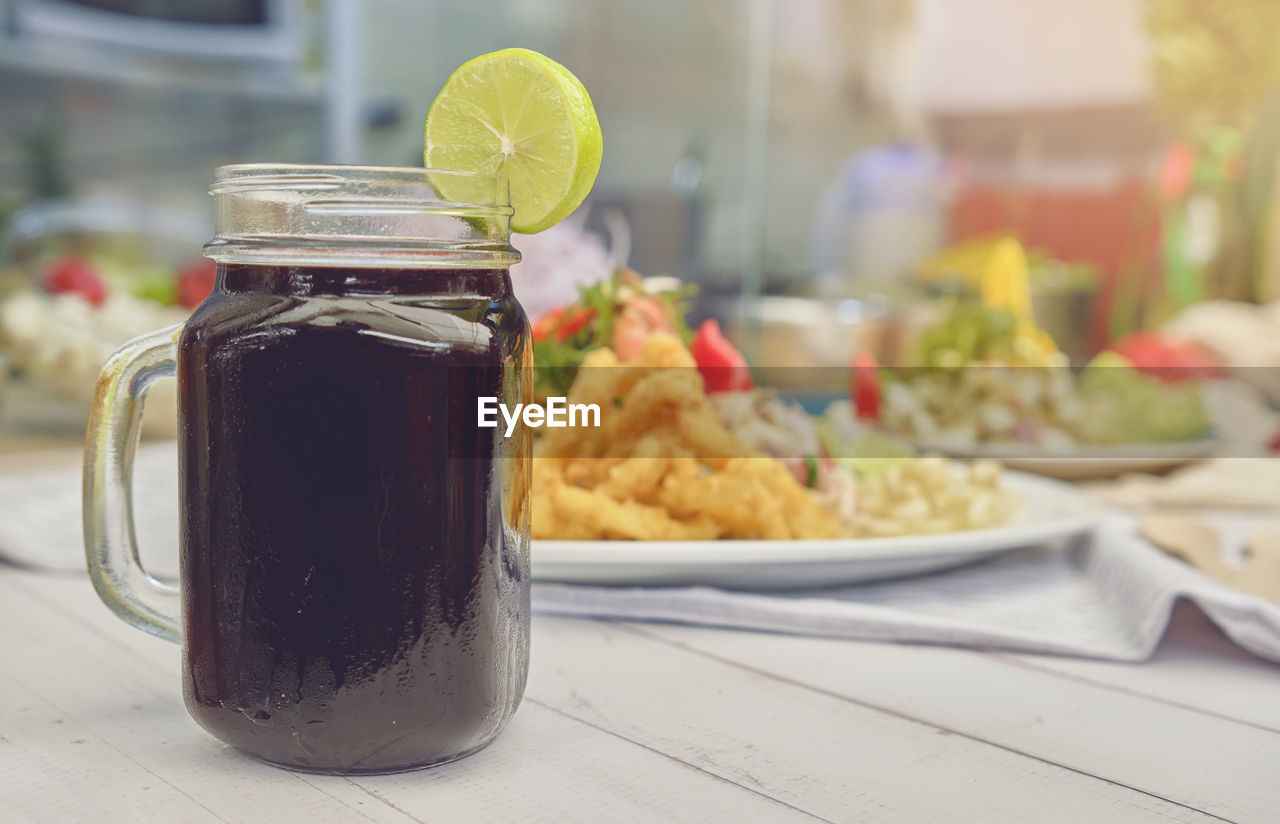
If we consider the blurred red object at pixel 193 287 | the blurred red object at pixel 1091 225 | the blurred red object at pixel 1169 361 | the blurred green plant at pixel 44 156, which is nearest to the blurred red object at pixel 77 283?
the blurred red object at pixel 193 287

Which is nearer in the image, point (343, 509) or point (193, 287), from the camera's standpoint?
point (343, 509)

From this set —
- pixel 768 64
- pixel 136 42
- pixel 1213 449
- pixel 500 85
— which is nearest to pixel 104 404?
pixel 500 85

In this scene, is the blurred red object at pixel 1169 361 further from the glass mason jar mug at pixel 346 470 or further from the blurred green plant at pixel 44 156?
the blurred green plant at pixel 44 156

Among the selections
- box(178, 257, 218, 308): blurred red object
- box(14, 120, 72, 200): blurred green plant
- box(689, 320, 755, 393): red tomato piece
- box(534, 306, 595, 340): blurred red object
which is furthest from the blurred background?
box(689, 320, 755, 393): red tomato piece

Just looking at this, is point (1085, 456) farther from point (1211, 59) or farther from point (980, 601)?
point (1211, 59)

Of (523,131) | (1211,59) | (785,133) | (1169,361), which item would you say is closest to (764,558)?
(523,131)

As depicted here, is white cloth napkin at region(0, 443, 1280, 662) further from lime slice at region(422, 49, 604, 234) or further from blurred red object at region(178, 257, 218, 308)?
blurred red object at region(178, 257, 218, 308)
